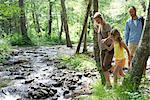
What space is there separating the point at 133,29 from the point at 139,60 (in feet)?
8.56

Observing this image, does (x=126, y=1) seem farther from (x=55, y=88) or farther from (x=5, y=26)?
(x=5, y=26)

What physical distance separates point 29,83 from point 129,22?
4.07 m

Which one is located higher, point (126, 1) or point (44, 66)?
point (126, 1)

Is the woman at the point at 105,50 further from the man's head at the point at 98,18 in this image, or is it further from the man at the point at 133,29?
the man at the point at 133,29

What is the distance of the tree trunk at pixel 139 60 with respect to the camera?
6.84m

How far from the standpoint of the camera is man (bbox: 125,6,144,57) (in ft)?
30.5

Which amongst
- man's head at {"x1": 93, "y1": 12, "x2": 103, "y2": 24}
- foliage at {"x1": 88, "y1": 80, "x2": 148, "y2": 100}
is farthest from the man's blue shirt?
foliage at {"x1": 88, "y1": 80, "x2": 148, "y2": 100}

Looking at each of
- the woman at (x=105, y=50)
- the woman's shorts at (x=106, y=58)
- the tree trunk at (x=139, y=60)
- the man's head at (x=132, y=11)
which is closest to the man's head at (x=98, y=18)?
the woman at (x=105, y=50)

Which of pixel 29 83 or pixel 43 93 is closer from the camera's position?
pixel 43 93

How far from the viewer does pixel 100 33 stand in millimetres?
8320

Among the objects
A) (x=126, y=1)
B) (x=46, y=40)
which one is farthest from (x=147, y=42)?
(x=46, y=40)

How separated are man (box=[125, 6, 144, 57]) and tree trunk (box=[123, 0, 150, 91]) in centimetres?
231

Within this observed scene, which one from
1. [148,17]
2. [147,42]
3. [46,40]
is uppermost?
[148,17]

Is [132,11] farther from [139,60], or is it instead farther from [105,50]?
[139,60]
